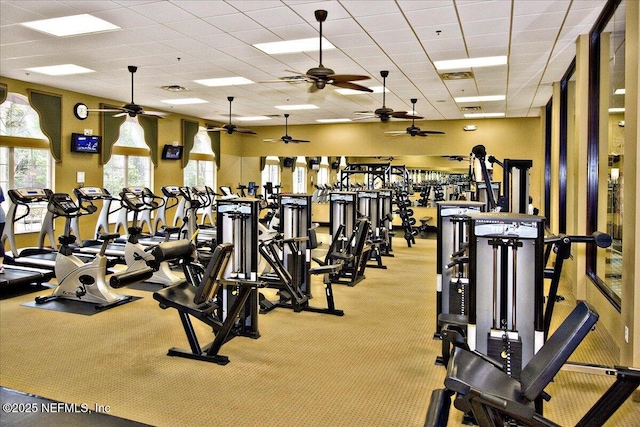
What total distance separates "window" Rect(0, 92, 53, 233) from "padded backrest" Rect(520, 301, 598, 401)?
8.87 m

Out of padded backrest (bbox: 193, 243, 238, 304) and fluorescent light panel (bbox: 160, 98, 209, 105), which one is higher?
fluorescent light panel (bbox: 160, 98, 209, 105)

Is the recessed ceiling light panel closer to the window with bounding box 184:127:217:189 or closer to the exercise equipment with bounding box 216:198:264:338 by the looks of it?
the exercise equipment with bounding box 216:198:264:338

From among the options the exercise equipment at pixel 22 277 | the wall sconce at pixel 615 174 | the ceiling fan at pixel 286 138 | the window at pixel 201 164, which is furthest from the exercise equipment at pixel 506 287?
the window at pixel 201 164

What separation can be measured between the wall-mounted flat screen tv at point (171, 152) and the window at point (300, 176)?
3520mm

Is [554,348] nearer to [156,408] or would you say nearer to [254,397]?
[254,397]

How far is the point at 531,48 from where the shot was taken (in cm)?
623

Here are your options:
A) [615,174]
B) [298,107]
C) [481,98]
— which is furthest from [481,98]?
[615,174]

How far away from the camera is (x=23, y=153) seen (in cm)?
879

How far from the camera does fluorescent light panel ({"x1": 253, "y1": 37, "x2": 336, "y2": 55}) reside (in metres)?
5.99

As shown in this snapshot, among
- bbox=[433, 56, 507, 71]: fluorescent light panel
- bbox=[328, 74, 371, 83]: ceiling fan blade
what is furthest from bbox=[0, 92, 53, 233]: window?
bbox=[433, 56, 507, 71]: fluorescent light panel

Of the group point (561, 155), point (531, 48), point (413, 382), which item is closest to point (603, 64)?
point (531, 48)

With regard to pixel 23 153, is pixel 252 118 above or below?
above

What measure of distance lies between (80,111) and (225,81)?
3.40 m

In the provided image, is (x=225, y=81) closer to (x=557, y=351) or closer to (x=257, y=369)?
(x=257, y=369)
